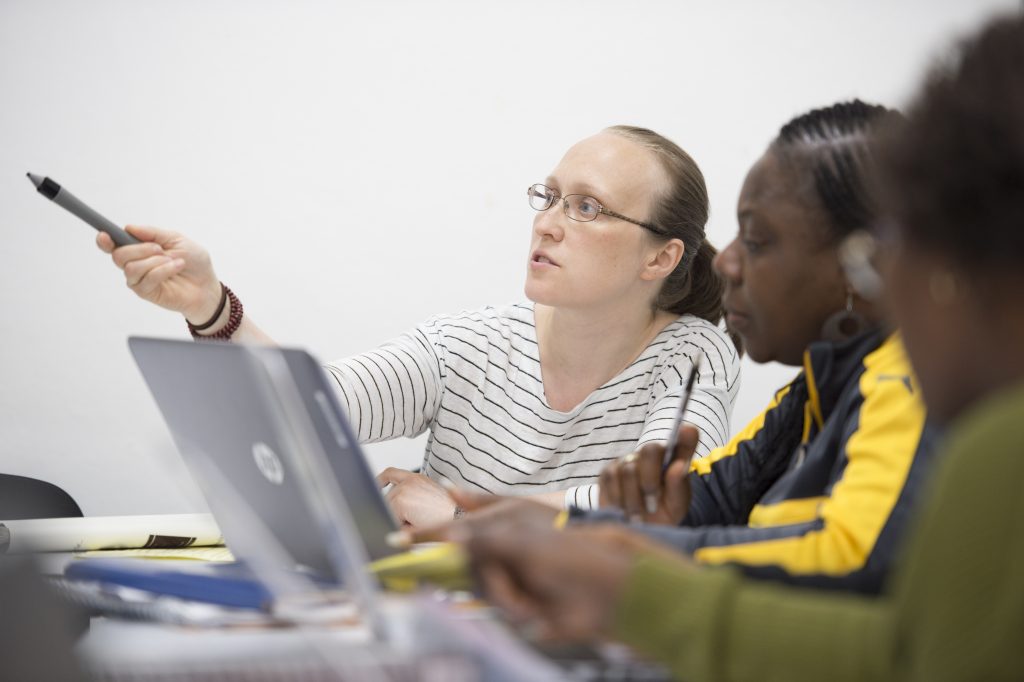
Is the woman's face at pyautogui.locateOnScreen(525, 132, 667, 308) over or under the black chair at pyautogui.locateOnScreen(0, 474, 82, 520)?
over

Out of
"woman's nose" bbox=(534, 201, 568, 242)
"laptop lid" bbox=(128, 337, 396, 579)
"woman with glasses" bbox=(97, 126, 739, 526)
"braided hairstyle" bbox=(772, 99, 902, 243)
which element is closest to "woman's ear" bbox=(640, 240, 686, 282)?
"woman with glasses" bbox=(97, 126, 739, 526)

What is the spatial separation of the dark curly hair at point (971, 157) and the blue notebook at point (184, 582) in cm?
57

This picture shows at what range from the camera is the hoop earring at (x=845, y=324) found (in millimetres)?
1113

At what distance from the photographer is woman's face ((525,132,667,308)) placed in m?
1.82

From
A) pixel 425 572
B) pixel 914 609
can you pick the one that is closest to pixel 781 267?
pixel 425 572

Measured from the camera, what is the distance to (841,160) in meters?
1.12

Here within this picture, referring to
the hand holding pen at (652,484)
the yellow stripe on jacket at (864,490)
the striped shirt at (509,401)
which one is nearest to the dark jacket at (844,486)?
the yellow stripe on jacket at (864,490)

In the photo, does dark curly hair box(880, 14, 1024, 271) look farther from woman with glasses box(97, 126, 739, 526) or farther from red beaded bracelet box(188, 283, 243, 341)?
red beaded bracelet box(188, 283, 243, 341)

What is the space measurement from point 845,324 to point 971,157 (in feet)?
2.03

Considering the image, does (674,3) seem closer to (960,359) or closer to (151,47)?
(151,47)

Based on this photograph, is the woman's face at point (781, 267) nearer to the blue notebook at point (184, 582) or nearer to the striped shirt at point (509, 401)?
the striped shirt at point (509, 401)

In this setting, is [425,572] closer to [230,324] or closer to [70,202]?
[70,202]

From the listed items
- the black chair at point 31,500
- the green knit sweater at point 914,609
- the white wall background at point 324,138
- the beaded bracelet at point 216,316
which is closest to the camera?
the green knit sweater at point 914,609

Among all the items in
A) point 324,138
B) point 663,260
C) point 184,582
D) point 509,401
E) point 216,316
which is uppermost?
point 324,138
